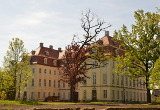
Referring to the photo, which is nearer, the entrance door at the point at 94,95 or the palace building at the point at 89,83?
the palace building at the point at 89,83

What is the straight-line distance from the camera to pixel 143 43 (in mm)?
34406

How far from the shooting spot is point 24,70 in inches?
1508

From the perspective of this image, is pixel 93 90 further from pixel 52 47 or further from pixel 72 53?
pixel 52 47

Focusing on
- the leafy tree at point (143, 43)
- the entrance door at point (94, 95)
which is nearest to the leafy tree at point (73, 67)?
the leafy tree at point (143, 43)

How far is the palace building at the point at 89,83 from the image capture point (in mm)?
45250

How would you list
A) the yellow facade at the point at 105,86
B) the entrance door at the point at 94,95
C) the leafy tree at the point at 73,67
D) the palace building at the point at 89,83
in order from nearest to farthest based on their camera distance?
the leafy tree at the point at 73,67
the yellow facade at the point at 105,86
the palace building at the point at 89,83
the entrance door at the point at 94,95

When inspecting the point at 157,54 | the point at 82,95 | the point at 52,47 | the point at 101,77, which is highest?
the point at 52,47

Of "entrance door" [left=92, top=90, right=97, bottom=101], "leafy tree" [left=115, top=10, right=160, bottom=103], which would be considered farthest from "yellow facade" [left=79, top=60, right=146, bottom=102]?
"leafy tree" [left=115, top=10, right=160, bottom=103]

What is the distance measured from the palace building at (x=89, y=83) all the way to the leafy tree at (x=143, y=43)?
4.70m

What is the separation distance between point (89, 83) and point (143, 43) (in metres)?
16.9

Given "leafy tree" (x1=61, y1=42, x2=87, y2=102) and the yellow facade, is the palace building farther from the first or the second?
"leafy tree" (x1=61, y1=42, x2=87, y2=102)

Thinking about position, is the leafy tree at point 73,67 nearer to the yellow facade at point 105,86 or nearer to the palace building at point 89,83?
the palace building at point 89,83

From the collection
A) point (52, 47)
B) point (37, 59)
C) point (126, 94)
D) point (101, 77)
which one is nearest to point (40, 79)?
point (37, 59)

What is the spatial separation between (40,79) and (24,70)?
17.5 metres
